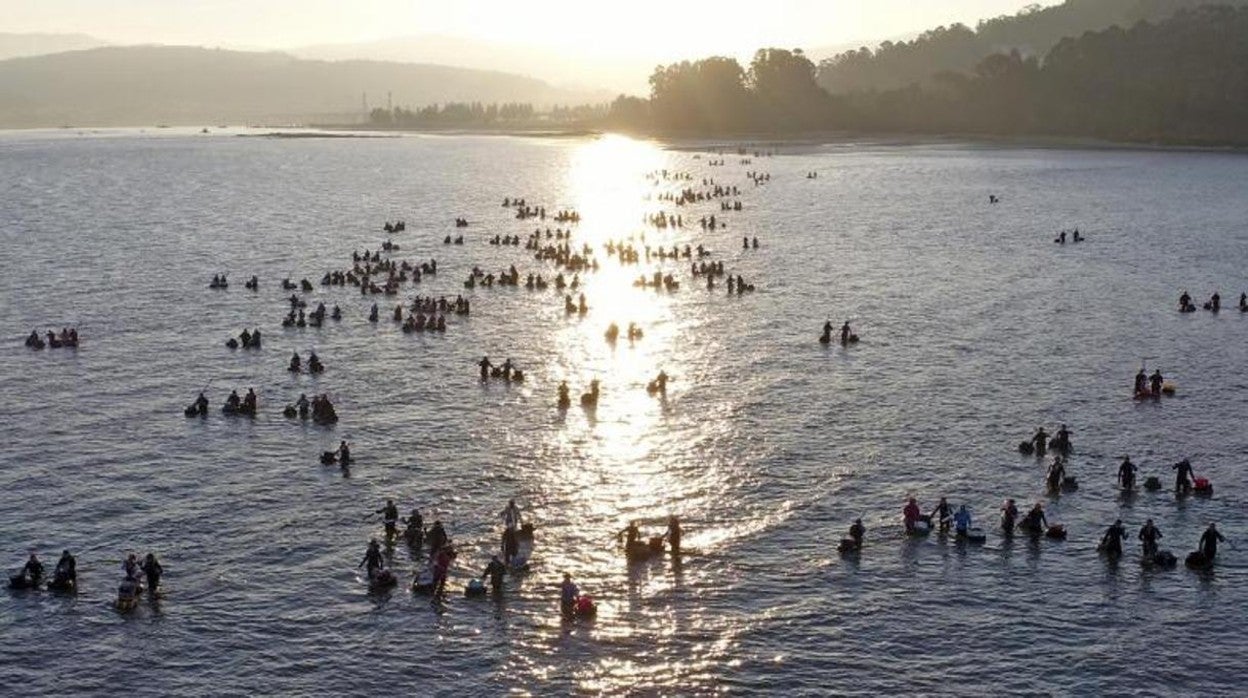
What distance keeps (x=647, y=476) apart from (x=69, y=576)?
20868 mm

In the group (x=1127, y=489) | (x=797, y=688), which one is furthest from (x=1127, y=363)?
(x=797, y=688)

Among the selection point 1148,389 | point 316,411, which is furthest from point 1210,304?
point 316,411

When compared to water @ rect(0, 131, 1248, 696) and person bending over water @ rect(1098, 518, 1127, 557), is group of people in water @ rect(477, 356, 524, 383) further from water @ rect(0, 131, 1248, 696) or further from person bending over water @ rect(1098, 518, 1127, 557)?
person bending over water @ rect(1098, 518, 1127, 557)

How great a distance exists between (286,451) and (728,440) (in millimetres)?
18630

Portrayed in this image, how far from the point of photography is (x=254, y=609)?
36.6 meters

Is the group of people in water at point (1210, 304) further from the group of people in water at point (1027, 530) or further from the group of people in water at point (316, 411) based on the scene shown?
the group of people in water at point (316, 411)

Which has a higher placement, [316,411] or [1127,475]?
[316,411]

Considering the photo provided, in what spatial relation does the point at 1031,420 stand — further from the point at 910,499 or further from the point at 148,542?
the point at 148,542

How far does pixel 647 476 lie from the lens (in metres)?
48.3

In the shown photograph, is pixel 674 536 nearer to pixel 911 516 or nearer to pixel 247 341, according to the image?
pixel 911 516

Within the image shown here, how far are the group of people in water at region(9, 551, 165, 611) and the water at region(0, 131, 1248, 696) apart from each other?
66cm

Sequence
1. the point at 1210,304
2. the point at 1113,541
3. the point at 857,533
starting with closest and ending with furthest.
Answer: the point at 1113,541 < the point at 857,533 < the point at 1210,304

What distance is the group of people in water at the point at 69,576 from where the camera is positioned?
3709cm

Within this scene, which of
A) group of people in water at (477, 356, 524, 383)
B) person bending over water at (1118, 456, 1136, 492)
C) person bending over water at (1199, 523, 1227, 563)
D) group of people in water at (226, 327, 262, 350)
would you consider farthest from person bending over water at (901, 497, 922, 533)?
group of people in water at (226, 327, 262, 350)
